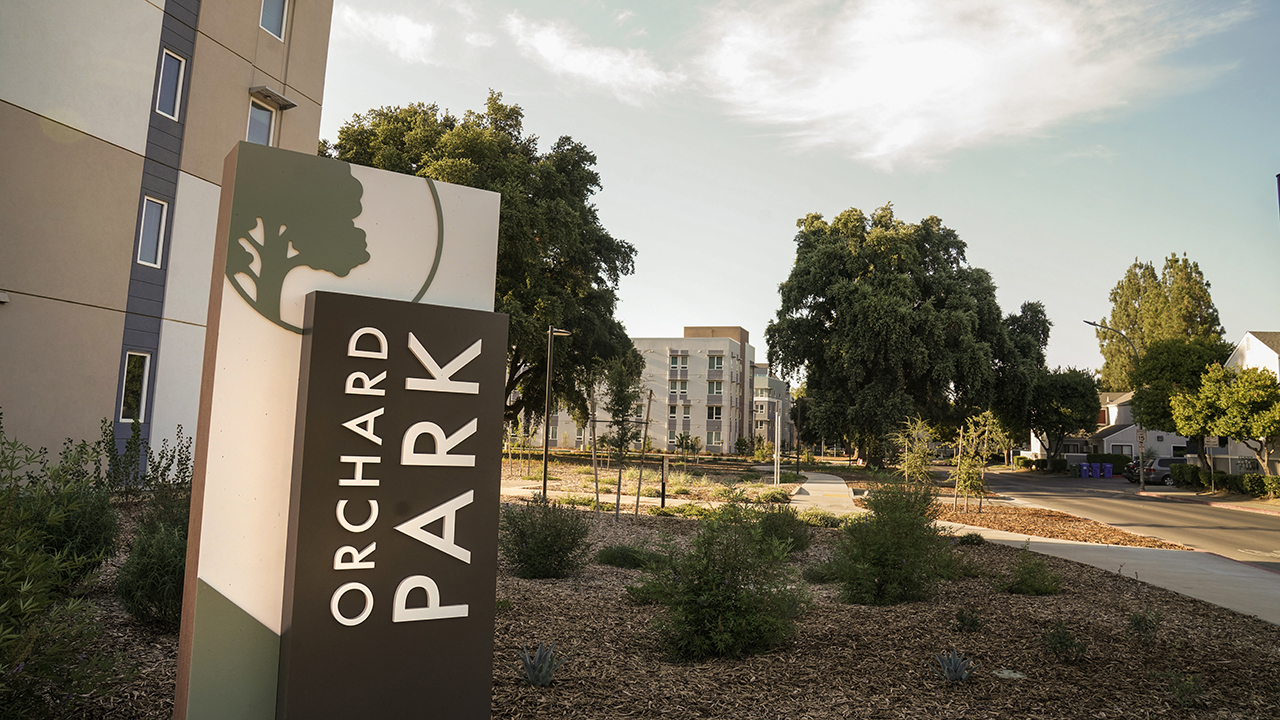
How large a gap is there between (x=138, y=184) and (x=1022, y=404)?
129ft

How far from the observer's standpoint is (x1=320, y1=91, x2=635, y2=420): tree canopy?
24125 mm

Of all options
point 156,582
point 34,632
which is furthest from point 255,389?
point 156,582

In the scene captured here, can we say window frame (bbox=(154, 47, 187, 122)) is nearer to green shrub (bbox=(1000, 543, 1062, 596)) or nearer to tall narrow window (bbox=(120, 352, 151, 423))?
tall narrow window (bbox=(120, 352, 151, 423))

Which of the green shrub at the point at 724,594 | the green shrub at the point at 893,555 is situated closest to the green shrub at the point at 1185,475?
the green shrub at the point at 893,555

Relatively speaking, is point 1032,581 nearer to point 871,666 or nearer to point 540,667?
point 871,666

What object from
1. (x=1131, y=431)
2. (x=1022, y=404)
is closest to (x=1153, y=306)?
(x=1131, y=431)

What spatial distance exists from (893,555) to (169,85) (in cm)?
1614

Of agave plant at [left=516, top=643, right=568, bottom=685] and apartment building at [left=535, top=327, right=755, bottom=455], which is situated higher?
apartment building at [left=535, top=327, right=755, bottom=455]

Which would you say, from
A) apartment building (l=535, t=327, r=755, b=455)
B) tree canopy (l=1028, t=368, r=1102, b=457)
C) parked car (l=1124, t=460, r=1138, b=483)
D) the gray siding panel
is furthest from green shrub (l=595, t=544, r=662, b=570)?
apartment building (l=535, t=327, r=755, b=455)

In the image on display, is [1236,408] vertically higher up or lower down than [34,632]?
higher up

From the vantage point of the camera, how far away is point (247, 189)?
332 centimetres

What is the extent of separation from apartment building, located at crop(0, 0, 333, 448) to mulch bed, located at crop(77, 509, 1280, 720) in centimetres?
790

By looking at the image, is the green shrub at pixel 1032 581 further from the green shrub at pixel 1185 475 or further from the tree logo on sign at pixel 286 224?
the green shrub at pixel 1185 475

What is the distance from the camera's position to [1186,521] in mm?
19422
